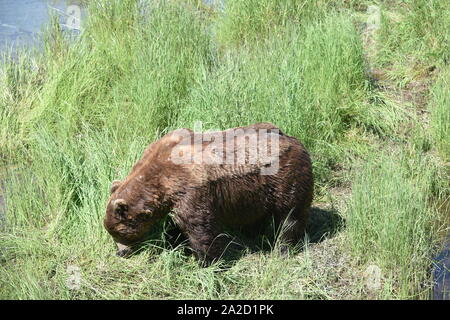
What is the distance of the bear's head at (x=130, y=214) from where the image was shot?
516 centimetres

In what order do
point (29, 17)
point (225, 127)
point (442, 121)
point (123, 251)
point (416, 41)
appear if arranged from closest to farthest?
point (123, 251), point (225, 127), point (442, 121), point (416, 41), point (29, 17)

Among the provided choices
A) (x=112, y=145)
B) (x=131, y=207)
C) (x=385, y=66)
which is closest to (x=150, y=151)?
(x=131, y=207)

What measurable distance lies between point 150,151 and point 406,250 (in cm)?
200

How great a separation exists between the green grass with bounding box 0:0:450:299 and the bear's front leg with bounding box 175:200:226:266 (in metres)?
0.13

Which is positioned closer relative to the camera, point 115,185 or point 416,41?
point 115,185

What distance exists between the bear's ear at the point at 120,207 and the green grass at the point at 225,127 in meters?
0.39

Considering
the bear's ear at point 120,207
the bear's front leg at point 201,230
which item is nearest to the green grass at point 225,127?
the bear's front leg at point 201,230

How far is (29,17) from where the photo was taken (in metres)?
10.9

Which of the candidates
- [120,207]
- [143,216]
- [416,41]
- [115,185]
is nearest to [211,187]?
[143,216]

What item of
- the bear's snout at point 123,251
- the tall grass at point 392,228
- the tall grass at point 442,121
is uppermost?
the tall grass at point 442,121

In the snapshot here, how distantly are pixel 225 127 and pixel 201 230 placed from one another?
1.59 m

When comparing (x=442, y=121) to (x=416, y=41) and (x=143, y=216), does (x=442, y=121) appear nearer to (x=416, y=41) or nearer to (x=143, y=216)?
(x=416, y=41)

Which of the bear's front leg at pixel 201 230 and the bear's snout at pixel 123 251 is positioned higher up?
the bear's front leg at pixel 201 230

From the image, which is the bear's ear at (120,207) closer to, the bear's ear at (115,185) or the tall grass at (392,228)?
the bear's ear at (115,185)
